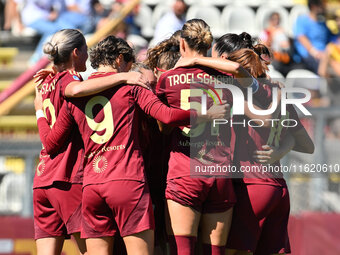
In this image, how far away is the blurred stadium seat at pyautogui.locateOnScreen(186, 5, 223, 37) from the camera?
466 inches

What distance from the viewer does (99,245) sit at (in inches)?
175

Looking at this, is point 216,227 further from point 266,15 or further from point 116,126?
point 266,15

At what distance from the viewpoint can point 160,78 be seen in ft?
15.1

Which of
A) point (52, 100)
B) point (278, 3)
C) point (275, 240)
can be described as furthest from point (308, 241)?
point (278, 3)

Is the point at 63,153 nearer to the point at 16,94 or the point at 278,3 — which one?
the point at 16,94

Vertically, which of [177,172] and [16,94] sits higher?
[16,94]

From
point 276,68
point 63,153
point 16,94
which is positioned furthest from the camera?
point 276,68

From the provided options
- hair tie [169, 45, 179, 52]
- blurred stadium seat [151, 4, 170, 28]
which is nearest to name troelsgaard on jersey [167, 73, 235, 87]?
hair tie [169, 45, 179, 52]

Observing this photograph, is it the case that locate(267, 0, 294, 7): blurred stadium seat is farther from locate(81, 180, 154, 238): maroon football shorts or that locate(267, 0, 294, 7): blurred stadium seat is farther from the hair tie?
locate(81, 180, 154, 238): maroon football shorts

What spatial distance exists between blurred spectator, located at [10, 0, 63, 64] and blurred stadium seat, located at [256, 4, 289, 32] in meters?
3.28

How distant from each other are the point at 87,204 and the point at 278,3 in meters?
8.79

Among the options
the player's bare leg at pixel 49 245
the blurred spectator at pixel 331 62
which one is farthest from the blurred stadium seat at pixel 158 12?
the player's bare leg at pixel 49 245

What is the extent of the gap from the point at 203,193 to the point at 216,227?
235 mm

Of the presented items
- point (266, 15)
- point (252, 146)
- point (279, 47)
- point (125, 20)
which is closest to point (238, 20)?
point (266, 15)
